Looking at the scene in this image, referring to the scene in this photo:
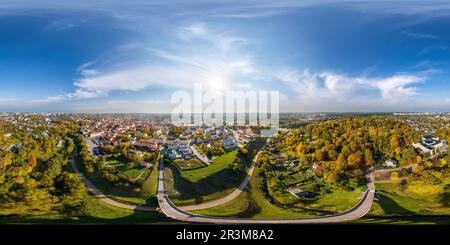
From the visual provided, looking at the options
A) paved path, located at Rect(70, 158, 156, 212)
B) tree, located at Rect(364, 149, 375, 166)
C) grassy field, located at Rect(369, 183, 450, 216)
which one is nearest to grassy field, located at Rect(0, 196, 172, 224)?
paved path, located at Rect(70, 158, 156, 212)

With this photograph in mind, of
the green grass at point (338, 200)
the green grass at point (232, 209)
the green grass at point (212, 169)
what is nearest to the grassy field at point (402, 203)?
the green grass at point (338, 200)

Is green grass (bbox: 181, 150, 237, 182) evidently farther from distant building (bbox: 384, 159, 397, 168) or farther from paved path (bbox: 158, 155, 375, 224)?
distant building (bbox: 384, 159, 397, 168)

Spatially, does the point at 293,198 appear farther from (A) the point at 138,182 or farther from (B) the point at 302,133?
(A) the point at 138,182

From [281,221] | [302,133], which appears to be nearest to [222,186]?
[281,221]

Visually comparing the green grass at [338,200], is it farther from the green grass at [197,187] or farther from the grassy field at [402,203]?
the green grass at [197,187]

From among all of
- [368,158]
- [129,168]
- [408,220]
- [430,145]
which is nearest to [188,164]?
[129,168]

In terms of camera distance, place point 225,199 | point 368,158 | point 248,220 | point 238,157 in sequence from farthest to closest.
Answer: point 368,158 → point 238,157 → point 225,199 → point 248,220

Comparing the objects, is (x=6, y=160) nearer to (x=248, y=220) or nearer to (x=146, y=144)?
(x=146, y=144)
